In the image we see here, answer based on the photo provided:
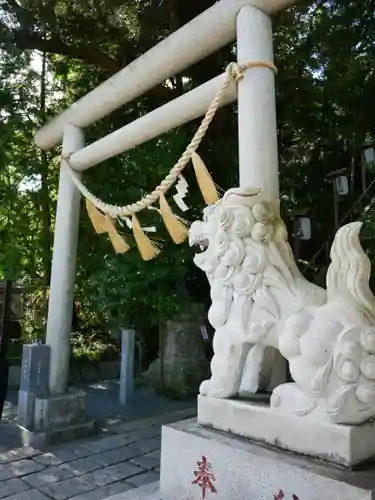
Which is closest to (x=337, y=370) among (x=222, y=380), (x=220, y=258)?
(x=222, y=380)

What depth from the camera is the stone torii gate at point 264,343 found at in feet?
6.68

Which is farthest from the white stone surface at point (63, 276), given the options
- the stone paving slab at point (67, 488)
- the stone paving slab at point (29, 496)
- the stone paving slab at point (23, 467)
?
the stone paving slab at point (29, 496)

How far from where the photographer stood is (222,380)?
247 centimetres

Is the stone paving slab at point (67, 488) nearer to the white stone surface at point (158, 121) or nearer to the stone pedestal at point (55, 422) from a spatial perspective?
the stone pedestal at point (55, 422)

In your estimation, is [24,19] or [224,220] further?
[24,19]

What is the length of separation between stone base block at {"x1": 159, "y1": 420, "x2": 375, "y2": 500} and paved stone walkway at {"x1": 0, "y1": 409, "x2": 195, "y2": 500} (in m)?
0.80

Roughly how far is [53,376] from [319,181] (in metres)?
4.34

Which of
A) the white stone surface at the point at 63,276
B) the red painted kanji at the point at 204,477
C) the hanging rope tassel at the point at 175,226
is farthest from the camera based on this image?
the white stone surface at the point at 63,276

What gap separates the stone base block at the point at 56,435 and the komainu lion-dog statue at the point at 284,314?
2215 mm

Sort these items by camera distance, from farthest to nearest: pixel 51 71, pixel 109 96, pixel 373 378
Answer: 1. pixel 51 71
2. pixel 109 96
3. pixel 373 378

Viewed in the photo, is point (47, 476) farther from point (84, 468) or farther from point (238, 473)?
point (238, 473)

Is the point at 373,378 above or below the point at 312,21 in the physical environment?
below

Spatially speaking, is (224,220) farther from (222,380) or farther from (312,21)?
(312,21)

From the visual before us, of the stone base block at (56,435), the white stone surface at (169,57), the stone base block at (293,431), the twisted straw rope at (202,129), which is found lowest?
the stone base block at (56,435)
